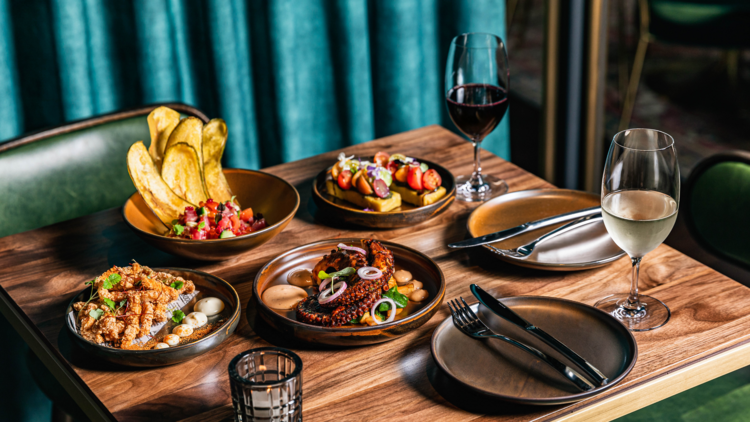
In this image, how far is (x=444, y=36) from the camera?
8.64ft

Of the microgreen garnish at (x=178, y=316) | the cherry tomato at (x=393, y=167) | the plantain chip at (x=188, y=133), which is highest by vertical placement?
the plantain chip at (x=188, y=133)

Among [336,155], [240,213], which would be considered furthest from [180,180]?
[336,155]

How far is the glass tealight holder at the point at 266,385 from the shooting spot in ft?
2.34

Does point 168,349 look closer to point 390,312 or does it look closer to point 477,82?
point 390,312

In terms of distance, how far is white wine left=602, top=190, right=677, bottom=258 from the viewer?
878mm

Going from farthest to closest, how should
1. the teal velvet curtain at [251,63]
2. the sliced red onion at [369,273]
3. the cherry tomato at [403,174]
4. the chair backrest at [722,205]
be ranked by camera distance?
the teal velvet curtain at [251,63] < the chair backrest at [722,205] < the cherry tomato at [403,174] < the sliced red onion at [369,273]

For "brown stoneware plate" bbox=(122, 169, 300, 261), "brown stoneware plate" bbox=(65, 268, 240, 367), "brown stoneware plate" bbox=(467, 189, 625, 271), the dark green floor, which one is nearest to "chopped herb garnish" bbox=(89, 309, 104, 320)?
"brown stoneware plate" bbox=(65, 268, 240, 367)

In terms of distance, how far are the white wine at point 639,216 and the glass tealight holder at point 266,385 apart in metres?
0.45

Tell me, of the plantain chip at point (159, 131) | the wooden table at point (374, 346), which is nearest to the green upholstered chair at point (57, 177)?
the wooden table at point (374, 346)

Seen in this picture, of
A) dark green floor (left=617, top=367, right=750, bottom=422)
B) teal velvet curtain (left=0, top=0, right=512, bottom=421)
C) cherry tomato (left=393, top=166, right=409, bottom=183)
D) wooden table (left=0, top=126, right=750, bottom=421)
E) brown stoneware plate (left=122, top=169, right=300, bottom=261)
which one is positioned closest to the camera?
wooden table (left=0, top=126, right=750, bottom=421)

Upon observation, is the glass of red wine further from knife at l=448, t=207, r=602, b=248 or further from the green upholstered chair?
the green upholstered chair

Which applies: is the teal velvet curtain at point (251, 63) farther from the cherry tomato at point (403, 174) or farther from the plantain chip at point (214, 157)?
the cherry tomato at point (403, 174)

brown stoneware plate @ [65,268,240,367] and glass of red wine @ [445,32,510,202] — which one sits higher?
glass of red wine @ [445,32,510,202]

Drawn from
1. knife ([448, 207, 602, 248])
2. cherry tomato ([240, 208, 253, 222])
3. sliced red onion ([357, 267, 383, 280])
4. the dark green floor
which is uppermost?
sliced red onion ([357, 267, 383, 280])
